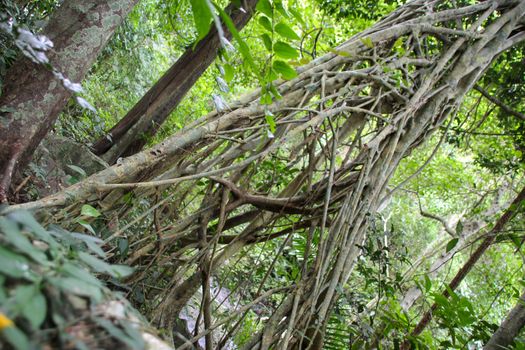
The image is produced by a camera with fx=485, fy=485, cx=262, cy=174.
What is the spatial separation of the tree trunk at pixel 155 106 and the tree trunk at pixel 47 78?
113 centimetres

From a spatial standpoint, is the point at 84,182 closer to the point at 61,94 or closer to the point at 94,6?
the point at 61,94

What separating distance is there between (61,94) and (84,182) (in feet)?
2.24

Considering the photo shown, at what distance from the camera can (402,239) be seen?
7.00 metres

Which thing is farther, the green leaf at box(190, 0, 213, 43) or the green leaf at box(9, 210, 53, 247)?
the green leaf at box(190, 0, 213, 43)

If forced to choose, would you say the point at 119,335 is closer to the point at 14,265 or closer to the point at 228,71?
the point at 14,265

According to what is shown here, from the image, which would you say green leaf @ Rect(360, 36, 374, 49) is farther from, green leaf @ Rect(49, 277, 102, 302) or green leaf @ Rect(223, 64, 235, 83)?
green leaf @ Rect(49, 277, 102, 302)

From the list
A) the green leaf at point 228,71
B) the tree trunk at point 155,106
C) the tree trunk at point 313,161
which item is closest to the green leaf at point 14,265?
the green leaf at point 228,71

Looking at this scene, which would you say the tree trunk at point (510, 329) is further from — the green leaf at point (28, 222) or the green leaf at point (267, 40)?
the green leaf at point (28, 222)

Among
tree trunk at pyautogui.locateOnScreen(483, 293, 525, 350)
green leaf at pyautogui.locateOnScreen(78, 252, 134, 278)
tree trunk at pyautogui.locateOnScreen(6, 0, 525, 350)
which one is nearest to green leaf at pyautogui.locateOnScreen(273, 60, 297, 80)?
tree trunk at pyautogui.locateOnScreen(6, 0, 525, 350)

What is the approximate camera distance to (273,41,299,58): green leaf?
45.7 inches

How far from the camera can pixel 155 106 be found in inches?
130

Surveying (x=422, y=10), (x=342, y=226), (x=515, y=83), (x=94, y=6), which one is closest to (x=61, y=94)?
(x=94, y=6)

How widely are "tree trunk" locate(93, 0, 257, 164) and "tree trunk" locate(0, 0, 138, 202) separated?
1131 mm

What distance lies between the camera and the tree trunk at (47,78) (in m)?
2.01
